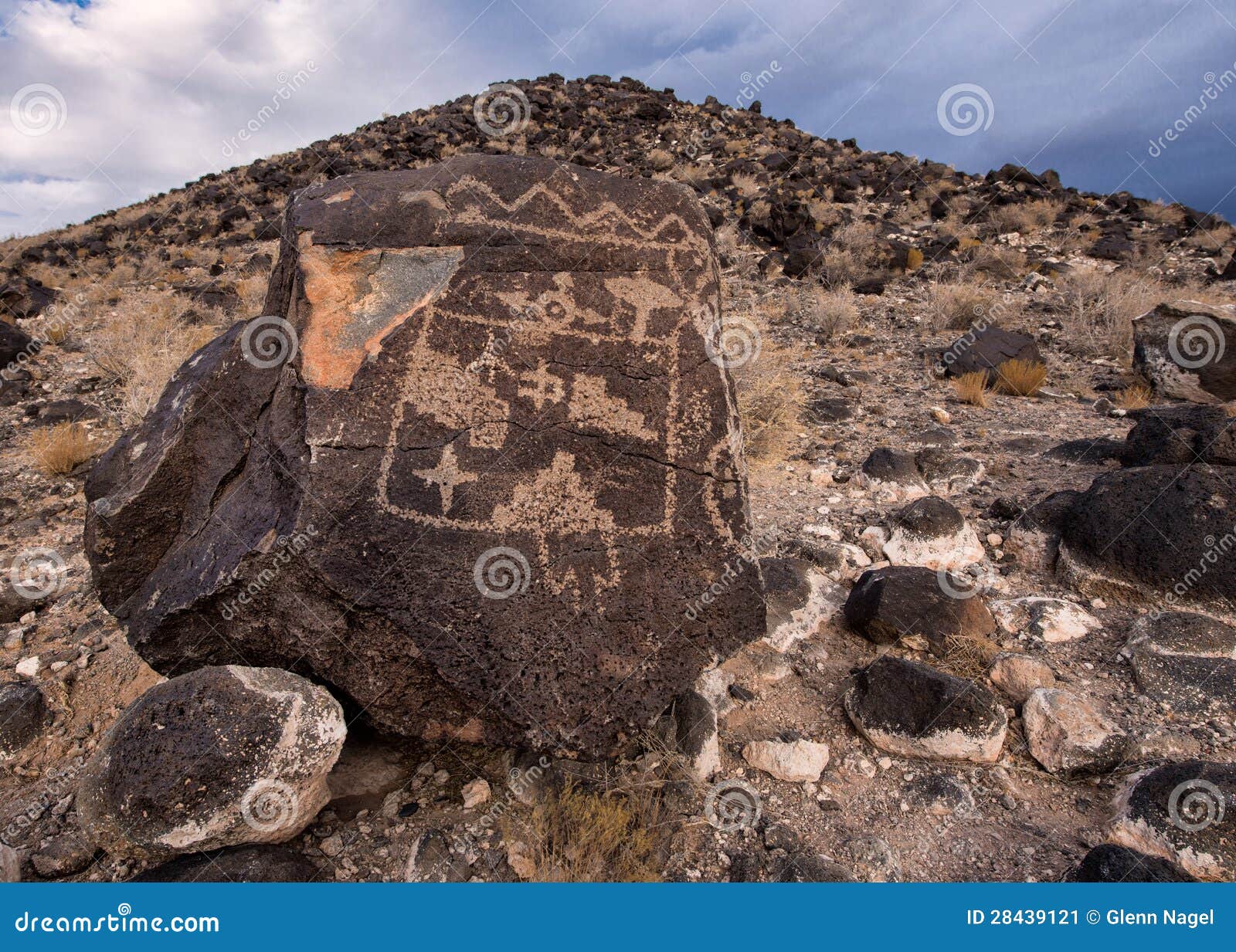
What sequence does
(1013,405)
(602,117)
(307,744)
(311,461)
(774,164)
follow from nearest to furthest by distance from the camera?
(307,744), (311,461), (1013,405), (774,164), (602,117)

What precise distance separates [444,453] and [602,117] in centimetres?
2219

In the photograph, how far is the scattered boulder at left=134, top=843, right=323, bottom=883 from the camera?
2018 mm

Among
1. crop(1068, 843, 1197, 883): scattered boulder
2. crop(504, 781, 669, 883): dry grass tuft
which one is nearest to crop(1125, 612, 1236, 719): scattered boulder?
crop(1068, 843, 1197, 883): scattered boulder

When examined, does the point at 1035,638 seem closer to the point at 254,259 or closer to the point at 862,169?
the point at 254,259

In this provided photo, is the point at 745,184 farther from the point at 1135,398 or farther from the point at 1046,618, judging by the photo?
the point at 1046,618

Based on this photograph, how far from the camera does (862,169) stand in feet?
61.9

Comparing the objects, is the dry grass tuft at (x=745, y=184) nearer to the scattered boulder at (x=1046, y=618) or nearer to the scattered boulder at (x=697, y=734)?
the scattered boulder at (x=1046, y=618)

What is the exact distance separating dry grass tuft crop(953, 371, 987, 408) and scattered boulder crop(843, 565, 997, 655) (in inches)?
137

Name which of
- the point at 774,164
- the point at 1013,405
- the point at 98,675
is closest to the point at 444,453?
the point at 98,675

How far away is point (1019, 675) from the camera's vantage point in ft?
9.46

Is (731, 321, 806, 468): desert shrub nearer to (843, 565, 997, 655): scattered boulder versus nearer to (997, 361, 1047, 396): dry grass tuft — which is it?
(997, 361, 1047, 396): dry grass tuft

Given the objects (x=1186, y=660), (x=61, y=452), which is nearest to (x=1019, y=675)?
(x=1186, y=660)

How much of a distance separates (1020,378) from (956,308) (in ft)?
6.48

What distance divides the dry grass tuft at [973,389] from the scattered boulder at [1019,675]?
12.6ft
